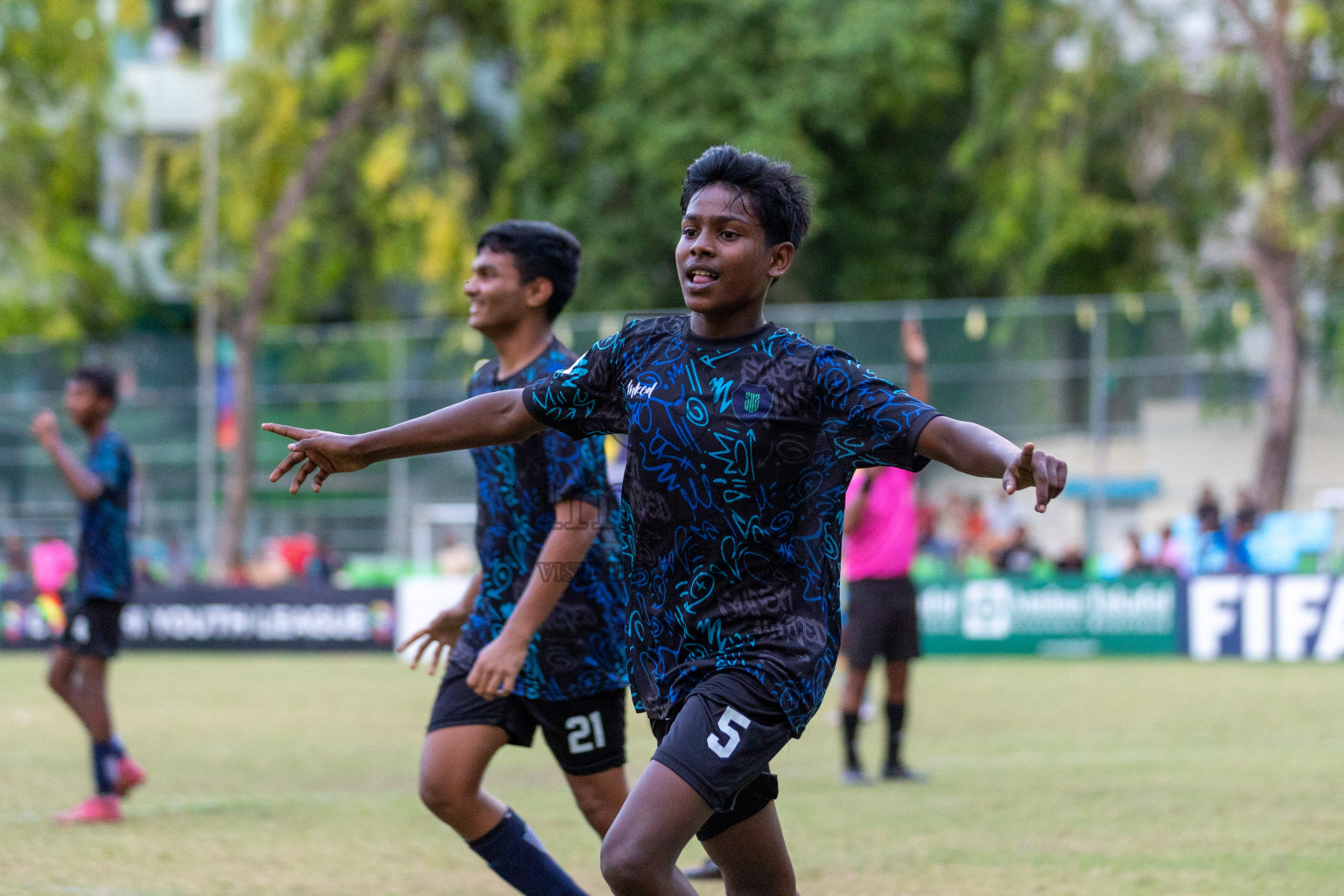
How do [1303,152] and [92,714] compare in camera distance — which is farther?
[1303,152]

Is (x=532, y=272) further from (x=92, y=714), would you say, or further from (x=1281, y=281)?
(x=1281, y=281)

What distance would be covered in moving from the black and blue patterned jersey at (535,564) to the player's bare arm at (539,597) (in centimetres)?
9

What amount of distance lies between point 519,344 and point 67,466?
3553 millimetres

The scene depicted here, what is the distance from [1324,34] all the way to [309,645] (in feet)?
55.3

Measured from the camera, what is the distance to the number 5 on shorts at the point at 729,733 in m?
4.11

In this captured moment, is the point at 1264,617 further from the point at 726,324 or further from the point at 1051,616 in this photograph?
the point at 726,324

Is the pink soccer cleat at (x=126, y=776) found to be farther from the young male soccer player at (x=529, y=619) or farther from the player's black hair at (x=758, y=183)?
the player's black hair at (x=758, y=183)

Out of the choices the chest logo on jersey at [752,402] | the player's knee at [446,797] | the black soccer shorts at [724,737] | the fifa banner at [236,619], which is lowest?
the fifa banner at [236,619]

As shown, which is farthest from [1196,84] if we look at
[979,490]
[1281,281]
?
[979,490]

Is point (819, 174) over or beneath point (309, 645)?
over

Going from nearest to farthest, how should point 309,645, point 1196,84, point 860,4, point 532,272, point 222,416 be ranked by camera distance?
point 532,272
point 309,645
point 1196,84
point 222,416
point 860,4

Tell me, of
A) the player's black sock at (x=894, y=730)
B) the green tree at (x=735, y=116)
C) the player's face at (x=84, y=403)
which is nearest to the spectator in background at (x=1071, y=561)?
the green tree at (x=735, y=116)

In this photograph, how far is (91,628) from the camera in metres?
8.74

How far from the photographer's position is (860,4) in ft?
107
